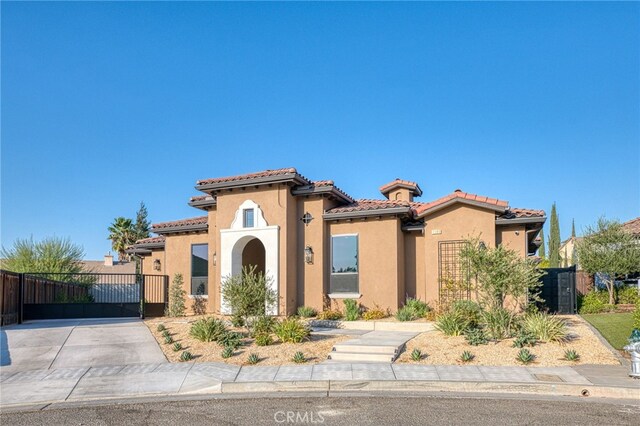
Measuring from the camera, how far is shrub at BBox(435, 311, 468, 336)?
13508 mm

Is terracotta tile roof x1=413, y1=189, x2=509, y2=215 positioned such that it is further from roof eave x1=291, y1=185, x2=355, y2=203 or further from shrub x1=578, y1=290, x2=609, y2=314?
shrub x1=578, y1=290, x2=609, y2=314

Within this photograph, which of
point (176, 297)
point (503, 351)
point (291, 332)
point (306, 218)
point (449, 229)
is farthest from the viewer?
point (176, 297)

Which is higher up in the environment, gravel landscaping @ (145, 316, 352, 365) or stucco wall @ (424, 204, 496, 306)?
stucco wall @ (424, 204, 496, 306)

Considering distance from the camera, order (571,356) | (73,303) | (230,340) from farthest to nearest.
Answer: (73,303)
(230,340)
(571,356)

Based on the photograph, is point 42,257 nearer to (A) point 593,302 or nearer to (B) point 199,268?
(B) point 199,268

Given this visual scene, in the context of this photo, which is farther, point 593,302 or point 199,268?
point 199,268

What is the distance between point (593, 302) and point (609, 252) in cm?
306

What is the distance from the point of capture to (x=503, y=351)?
469 inches

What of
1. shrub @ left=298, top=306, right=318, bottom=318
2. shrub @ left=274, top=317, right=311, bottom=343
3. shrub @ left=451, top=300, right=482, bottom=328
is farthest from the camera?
shrub @ left=298, top=306, right=318, bottom=318

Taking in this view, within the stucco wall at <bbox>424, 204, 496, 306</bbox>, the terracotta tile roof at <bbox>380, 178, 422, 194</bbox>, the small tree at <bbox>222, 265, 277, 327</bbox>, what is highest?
the terracotta tile roof at <bbox>380, 178, 422, 194</bbox>

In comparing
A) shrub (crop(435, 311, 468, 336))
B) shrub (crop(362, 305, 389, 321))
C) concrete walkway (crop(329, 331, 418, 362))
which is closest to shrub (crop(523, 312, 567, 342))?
shrub (crop(435, 311, 468, 336))

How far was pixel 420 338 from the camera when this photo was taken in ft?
44.4

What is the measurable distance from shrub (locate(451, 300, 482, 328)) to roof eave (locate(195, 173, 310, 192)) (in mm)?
7346

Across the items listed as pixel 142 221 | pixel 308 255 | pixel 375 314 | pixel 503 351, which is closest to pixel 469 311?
pixel 503 351
